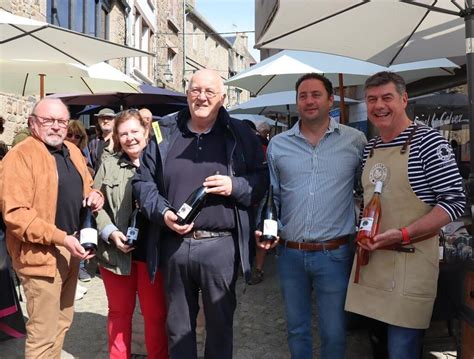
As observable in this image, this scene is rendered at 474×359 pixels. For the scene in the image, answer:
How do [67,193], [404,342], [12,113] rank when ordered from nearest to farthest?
[404,342] → [67,193] → [12,113]

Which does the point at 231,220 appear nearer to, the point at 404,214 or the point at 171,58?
the point at 404,214

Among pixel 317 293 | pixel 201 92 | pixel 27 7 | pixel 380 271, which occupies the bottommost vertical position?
pixel 317 293

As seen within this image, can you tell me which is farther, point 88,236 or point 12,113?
point 12,113

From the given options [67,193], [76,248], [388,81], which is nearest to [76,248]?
[76,248]

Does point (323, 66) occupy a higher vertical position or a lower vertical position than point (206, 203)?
higher

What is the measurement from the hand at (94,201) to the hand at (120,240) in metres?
0.19

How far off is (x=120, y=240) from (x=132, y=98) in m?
5.93

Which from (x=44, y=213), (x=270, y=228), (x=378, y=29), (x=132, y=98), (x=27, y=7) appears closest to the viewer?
(x=270, y=228)

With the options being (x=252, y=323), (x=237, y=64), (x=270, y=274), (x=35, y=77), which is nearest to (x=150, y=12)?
(x=35, y=77)

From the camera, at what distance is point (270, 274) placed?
598 cm

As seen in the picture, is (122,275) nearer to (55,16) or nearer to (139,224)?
(139,224)

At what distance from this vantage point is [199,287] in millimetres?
2684

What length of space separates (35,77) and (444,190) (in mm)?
6117

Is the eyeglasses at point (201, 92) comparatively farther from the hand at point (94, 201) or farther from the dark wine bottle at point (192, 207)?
the hand at point (94, 201)
